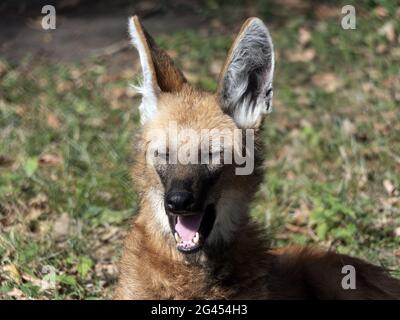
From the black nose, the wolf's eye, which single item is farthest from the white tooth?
the wolf's eye

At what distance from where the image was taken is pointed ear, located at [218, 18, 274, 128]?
388 centimetres

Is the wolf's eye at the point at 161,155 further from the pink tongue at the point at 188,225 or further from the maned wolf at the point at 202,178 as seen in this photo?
the pink tongue at the point at 188,225

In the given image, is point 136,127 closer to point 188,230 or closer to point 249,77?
point 249,77

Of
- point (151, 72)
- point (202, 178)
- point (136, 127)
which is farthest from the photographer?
point (136, 127)

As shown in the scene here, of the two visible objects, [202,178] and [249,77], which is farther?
[249,77]

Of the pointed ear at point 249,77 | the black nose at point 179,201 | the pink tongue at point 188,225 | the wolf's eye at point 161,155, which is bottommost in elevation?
the pink tongue at point 188,225

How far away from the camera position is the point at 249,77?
4.09 metres

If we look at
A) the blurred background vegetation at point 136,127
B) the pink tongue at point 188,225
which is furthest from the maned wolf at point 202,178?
the blurred background vegetation at point 136,127

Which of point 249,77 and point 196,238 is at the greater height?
point 249,77

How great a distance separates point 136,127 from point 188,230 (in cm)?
219

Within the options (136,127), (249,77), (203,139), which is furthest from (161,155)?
(136,127)

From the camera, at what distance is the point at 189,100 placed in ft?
13.2

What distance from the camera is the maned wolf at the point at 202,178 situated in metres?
3.82
